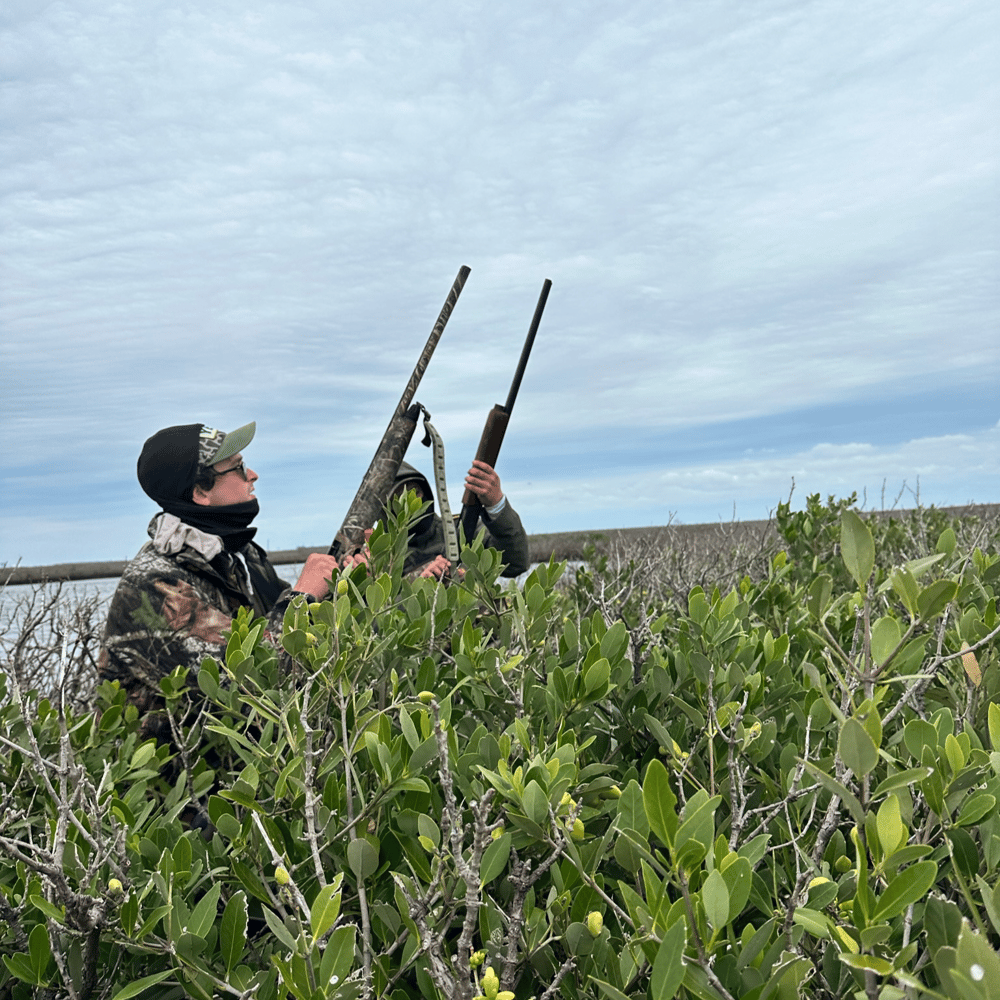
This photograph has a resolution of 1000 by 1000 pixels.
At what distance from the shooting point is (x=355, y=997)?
1.07 meters

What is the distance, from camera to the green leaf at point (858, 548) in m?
1.14

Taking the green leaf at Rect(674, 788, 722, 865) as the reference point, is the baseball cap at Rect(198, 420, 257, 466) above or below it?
above

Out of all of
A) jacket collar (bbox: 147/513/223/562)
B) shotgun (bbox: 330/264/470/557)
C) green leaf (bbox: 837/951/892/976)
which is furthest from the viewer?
shotgun (bbox: 330/264/470/557)

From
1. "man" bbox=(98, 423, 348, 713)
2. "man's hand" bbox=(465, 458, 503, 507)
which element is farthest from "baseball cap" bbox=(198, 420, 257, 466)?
"man's hand" bbox=(465, 458, 503, 507)

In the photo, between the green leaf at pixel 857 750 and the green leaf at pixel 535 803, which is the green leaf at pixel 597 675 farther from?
the green leaf at pixel 857 750

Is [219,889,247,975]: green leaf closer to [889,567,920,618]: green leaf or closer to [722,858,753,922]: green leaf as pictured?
[722,858,753,922]: green leaf

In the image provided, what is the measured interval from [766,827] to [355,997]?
0.80 m

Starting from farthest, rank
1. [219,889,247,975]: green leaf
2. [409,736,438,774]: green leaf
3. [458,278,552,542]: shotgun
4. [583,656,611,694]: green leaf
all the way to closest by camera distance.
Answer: [458,278,552,542]: shotgun
[583,656,611,694]: green leaf
[409,736,438,774]: green leaf
[219,889,247,975]: green leaf

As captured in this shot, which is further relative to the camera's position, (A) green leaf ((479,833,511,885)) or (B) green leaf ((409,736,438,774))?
(B) green leaf ((409,736,438,774))

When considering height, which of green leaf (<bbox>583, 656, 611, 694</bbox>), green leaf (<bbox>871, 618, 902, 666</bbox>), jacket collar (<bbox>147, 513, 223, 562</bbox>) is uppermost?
jacket collar (<bbox>147, 513, 223, 562</bbox>)

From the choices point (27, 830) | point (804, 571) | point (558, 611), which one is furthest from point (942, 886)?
point (804, 571)

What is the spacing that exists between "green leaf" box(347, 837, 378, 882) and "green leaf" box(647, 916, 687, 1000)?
0.51m

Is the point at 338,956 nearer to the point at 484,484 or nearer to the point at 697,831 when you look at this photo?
the point at 697,831

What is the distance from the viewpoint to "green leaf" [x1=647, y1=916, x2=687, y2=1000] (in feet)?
2.95
